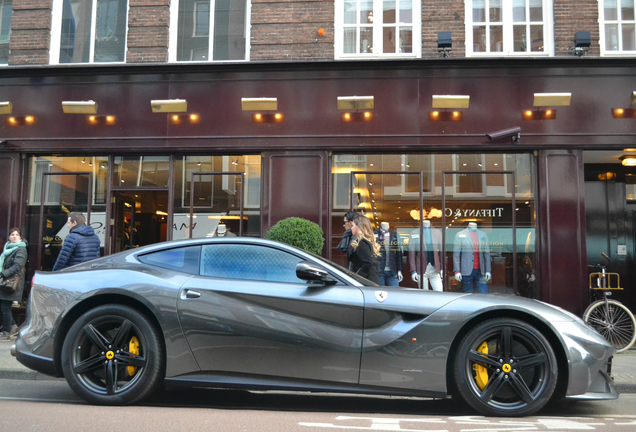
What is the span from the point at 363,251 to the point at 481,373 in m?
3.27

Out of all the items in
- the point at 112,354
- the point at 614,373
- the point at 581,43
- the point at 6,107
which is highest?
the point at 581,43

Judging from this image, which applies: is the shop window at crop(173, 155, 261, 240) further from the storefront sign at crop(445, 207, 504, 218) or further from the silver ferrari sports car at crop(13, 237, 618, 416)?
the silver ferrari sports car at crop(13, 237, 618, 416)

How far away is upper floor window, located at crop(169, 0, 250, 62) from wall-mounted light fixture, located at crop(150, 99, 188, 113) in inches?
43.0

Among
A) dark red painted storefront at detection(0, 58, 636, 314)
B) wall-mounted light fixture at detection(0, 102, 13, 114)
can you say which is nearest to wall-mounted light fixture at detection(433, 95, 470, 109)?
dark red painted storefront at detection(0, 58, 636, 314)

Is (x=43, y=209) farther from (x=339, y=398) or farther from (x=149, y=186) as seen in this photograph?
(x=339, y=398)

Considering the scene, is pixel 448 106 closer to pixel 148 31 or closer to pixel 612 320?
pixel 612 320

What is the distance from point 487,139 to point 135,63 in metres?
6.43

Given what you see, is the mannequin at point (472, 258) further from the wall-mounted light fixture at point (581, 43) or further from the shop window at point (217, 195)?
the shop window at point (217, 195)

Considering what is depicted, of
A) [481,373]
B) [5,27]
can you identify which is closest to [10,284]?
[5,27]

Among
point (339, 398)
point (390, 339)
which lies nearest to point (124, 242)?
point (339, 398)

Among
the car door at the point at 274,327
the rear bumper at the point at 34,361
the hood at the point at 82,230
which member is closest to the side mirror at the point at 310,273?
the car door at the point at 274,327

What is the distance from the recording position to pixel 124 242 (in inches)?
424

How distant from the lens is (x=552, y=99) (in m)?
9.79

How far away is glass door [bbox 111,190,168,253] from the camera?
1064 centimetres
